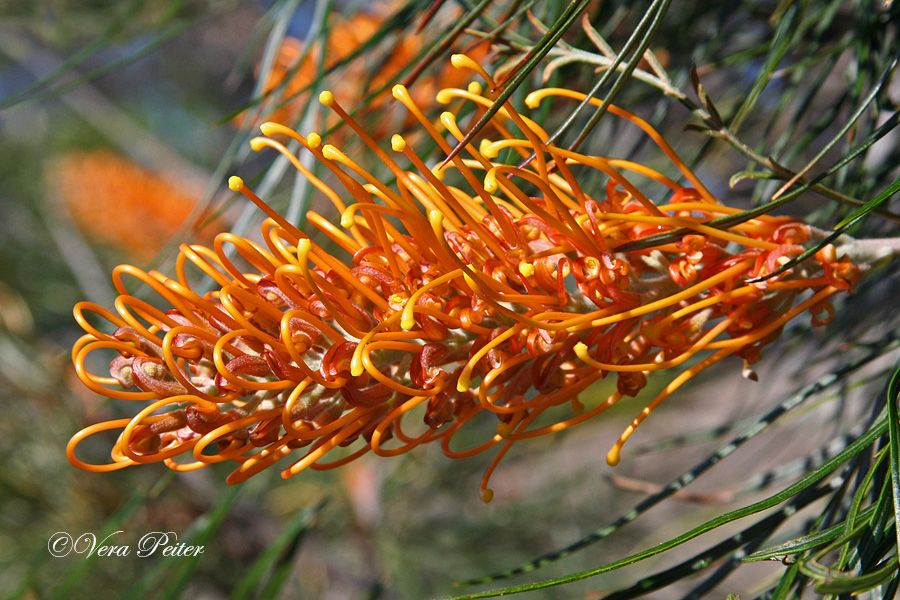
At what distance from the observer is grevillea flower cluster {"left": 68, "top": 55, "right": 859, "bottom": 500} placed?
0.30 metres

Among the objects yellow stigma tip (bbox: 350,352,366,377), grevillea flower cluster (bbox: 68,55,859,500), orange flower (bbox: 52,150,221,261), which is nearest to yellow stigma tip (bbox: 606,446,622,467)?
grevillea flower cluster (bbox: 68,55,859,500)

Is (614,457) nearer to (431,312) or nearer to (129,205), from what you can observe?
(431,312)

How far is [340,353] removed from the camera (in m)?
0.31

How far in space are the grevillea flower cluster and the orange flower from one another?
134cm

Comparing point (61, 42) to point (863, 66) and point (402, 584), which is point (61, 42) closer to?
point (402, 584)

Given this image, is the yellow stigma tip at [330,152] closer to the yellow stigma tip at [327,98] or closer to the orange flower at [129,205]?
the yellow stigma tip at [327,98]

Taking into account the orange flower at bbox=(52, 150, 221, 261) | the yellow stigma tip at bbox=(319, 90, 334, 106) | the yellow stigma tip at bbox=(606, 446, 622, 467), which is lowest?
the yellow stigma tip at bbox=(606, 446, 622, 467)

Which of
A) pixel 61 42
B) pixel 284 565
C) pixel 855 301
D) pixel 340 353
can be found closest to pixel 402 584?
pixel 284 565

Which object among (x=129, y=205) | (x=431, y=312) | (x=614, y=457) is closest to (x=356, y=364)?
(x=431, y=312)

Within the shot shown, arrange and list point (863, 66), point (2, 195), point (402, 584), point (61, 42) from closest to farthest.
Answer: point (863, 66) < point (402, 584) < point (61, 42) < point (2, 195)

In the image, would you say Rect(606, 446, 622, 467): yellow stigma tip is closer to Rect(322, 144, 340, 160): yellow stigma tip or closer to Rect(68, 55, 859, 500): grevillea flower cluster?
Rect(68, 55, 859, 500): grevillea flower cluster

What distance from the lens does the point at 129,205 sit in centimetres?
169

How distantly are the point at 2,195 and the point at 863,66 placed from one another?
9.29ft

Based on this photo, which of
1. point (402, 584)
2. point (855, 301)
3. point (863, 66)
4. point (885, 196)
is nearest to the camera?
point (885, 196)
